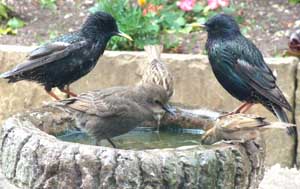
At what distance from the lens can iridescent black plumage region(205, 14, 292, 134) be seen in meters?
5.12

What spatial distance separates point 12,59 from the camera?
21.2ft

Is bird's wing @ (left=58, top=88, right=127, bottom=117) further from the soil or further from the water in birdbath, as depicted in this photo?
the soil

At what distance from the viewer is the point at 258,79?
515 centimetres

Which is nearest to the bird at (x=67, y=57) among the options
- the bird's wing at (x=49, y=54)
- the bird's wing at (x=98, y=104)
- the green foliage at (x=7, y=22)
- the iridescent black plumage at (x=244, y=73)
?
the bird's wing at (x=49, y=54)

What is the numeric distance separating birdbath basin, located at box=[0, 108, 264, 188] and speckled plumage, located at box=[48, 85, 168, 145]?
0.26m

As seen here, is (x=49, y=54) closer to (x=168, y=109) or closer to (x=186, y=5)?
(x=168, y=109)

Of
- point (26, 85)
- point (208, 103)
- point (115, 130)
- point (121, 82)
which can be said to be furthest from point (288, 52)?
point (115, 130)

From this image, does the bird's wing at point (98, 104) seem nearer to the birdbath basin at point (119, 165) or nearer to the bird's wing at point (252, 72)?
the birdbath basin at point (119, 165)

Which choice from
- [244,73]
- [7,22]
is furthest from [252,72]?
[7,22]

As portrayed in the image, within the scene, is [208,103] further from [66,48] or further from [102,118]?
[102,118]

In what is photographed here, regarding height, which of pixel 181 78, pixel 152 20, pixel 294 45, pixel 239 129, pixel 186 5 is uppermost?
pixel 186 5

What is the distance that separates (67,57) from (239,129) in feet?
5.39

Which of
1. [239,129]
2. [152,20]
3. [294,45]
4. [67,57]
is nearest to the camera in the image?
[239,129]

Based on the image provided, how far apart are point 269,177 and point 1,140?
2.50 metres
